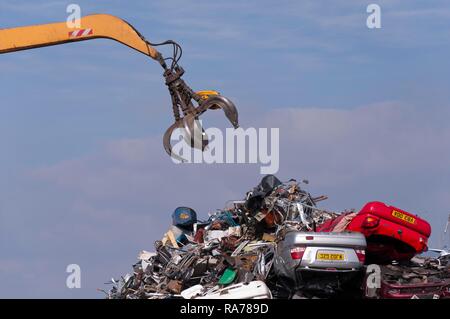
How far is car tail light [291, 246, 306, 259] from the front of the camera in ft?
Result: 57.2

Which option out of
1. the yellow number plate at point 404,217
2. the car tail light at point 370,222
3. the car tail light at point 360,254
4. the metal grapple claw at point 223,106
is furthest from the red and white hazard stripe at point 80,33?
the car tail light at point 360,254

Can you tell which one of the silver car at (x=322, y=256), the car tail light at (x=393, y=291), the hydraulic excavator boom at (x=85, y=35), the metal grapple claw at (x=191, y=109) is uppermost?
the hydraulic excavator boom at (x=85, y=35)

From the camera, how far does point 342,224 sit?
1905 centimetres

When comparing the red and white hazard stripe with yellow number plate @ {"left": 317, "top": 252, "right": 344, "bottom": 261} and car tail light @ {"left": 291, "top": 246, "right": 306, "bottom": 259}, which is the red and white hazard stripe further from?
yellow number plate @ {"left": 317, "top": 252, "right": 344, "bottom": 261}

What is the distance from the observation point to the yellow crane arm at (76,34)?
20.2 m

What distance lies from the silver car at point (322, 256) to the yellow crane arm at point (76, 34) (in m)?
4.78

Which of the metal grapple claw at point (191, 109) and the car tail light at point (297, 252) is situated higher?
the metal grapple claw at point (191, 109)

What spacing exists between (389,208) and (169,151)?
3.86 metres

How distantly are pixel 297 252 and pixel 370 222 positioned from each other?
1879 mm

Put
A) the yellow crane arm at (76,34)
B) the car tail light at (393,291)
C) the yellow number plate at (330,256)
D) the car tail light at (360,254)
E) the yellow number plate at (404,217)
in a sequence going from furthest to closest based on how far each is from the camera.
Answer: the yellow crane arm at (76,34) → the yellow number plate at (404,217) → the car tail light at (393,291) → the car tail light at (360,254) → the yellow number plate at (330,256)

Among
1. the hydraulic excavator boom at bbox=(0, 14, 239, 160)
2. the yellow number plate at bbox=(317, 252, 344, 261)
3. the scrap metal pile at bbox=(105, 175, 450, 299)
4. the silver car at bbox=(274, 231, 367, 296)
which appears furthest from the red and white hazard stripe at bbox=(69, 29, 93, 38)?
the yellow number plate at bbox=(317, 252, 344, 261)

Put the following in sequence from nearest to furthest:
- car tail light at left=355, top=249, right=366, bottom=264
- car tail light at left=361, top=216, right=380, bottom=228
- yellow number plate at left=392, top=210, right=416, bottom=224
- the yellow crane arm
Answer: car tail light at left=355, top=249, right=366, bottom=264
car tail light at left=361, top=216, right=380, bottom=228
yellow number plate at left=392, top=210, right=416, bottom=224
the yellow crane arm

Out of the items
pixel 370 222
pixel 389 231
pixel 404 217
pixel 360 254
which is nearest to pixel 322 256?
pixel 360 254

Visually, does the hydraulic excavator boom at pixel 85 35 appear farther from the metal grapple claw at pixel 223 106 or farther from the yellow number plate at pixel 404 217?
the yellow number plate at pixel 404 217
